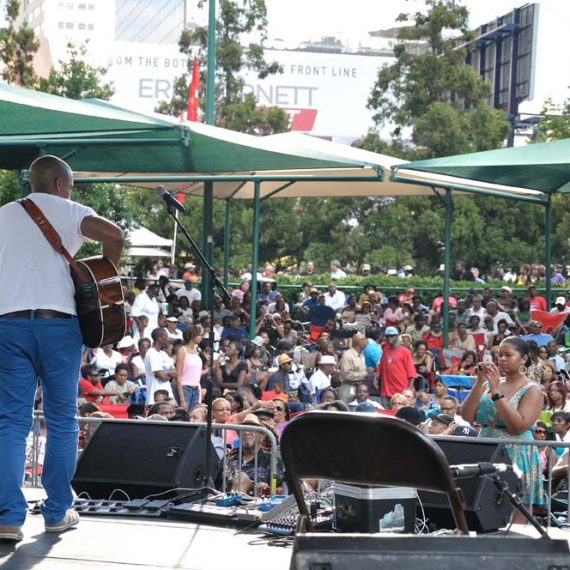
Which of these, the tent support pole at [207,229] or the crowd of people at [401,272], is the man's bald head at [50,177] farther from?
the crowd of people at [401,272]

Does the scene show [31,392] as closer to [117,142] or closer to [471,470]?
[471,470]

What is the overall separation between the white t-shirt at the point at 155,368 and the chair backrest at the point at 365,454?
8515 mm

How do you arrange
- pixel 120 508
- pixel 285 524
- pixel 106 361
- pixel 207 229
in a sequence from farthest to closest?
1. pixel 207 229
2. pixel 106 361
3. pixel 120 508
4. pixel 285 524

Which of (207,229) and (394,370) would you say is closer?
(394,370)

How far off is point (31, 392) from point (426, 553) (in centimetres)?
228

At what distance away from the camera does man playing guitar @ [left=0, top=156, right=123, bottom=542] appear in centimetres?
523

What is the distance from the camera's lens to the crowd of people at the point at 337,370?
7.24 meters

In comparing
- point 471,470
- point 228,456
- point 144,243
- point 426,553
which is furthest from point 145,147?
point 144,243

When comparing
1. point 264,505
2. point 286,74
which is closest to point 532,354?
point 264,505

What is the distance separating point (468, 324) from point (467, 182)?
9.84ft

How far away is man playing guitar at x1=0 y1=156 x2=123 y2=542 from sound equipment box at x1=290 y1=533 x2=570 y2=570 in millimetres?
1927

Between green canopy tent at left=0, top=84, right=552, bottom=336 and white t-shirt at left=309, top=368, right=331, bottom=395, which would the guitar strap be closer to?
green canopy tent at left=0, top=84, right=552, bottom=336

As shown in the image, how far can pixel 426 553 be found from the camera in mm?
3740

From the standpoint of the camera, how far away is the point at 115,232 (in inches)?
206
